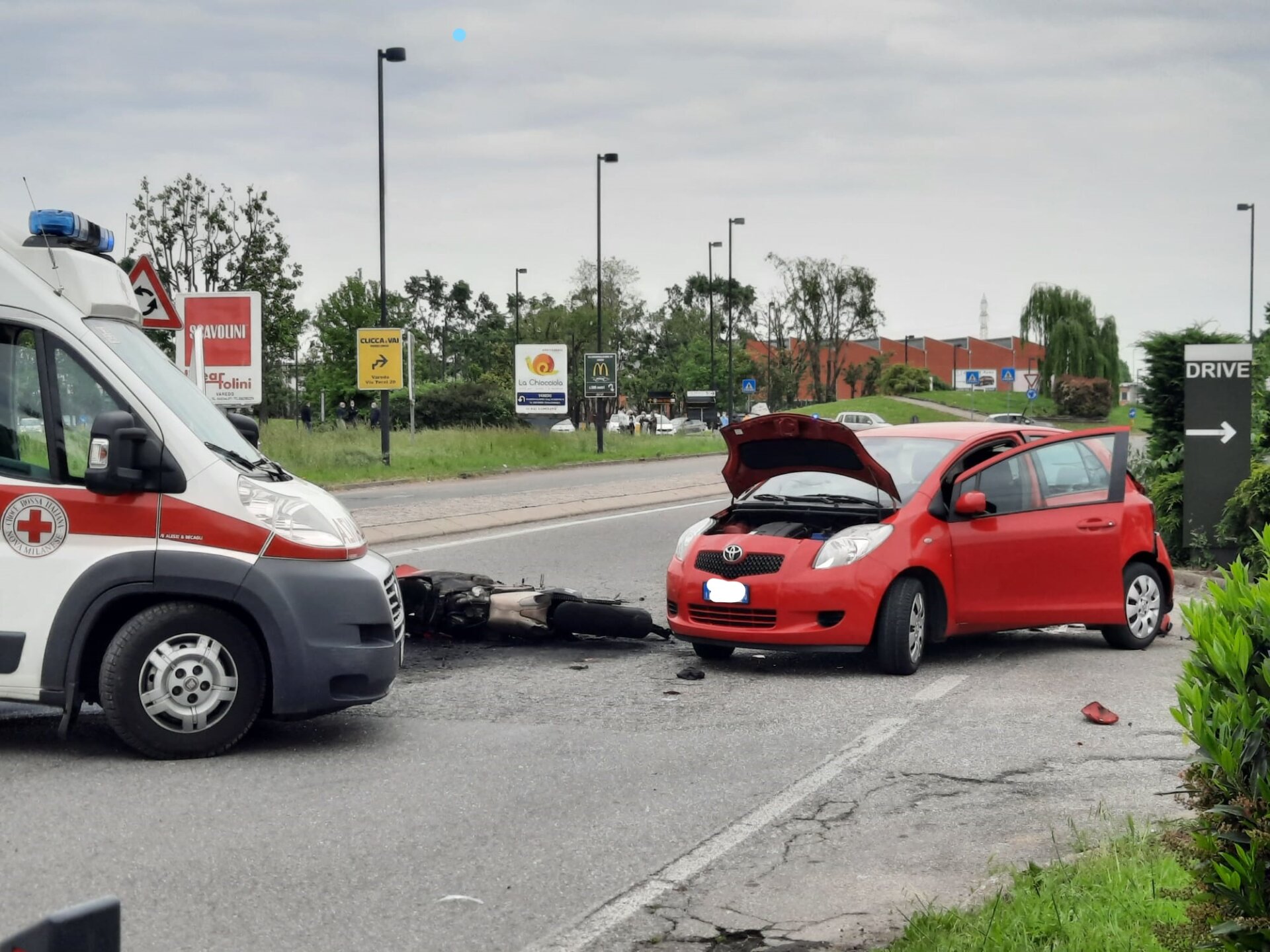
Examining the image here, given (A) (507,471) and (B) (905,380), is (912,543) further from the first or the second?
(B) (905,380)

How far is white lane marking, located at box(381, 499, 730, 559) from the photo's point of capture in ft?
56.1

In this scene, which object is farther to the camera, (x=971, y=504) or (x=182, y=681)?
(x=971, y=504)

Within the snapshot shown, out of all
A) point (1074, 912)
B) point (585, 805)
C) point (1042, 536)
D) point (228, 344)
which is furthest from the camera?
point (228, 344)

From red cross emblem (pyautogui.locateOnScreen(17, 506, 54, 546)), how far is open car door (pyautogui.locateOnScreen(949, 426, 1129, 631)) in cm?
542

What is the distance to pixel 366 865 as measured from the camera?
5.16m

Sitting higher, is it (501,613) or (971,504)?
(971,504)

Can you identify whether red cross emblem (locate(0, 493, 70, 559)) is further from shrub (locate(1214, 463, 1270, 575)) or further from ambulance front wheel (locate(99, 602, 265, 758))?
shrub (locate(1214, 463, 1270, 575))

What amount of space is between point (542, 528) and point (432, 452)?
65.4 feet

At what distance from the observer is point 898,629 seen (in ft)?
30.0

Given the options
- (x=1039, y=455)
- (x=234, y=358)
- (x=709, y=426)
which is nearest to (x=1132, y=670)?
(x=1039, y=455)

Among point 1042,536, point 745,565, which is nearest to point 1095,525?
point 1042,536

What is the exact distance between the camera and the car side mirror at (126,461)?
21.5 feet

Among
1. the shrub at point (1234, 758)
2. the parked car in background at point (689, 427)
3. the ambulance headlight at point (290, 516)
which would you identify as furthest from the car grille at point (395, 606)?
the parked car in background at point (689, 427)

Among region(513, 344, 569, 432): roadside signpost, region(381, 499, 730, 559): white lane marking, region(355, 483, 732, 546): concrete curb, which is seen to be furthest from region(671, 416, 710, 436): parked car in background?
region(381, 499, 730, 559): white lane marking
